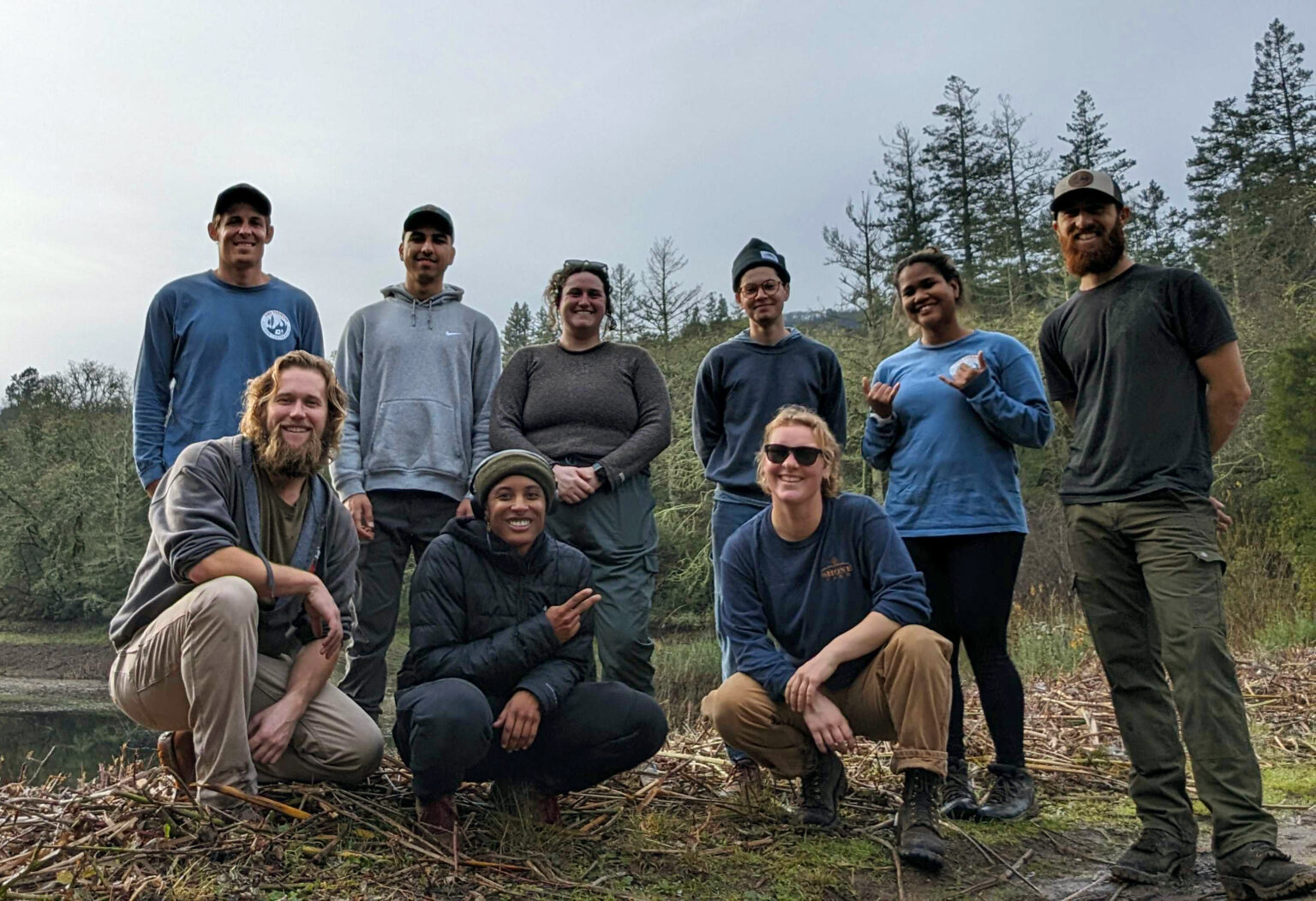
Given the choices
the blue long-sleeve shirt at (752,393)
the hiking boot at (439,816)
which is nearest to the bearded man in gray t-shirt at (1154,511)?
the blue long-sleeve shirt at (752,393)

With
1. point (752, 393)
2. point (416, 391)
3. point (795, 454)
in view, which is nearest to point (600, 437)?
point (752, 393)

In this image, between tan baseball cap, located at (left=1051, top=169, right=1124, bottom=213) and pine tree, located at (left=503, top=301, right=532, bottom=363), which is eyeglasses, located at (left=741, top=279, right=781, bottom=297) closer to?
tan baseball cap, located at (left=1051, top=169, right=1124, bottom=213)

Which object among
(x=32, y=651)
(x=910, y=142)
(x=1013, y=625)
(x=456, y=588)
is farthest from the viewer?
(x=910, y=142)

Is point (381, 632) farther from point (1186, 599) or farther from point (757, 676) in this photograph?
point (1186, 599)

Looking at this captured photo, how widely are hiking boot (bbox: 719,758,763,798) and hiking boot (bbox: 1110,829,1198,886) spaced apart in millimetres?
1346

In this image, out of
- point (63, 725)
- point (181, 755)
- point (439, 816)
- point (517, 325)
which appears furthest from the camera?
point (517, 325)

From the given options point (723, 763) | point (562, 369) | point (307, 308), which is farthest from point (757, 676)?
point (307, 308)

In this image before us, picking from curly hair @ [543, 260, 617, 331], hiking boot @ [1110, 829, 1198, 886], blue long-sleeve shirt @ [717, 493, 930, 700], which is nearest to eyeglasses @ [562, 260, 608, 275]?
curly hair @ [543, 260, 617, 331]

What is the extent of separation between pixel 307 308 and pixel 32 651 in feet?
124

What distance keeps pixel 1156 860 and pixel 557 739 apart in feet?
6.95

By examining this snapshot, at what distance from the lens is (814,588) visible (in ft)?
12.6

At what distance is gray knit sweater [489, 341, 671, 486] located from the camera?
4598 millimetres

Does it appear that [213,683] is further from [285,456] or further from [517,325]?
[517,325]

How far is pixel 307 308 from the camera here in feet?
15.3
